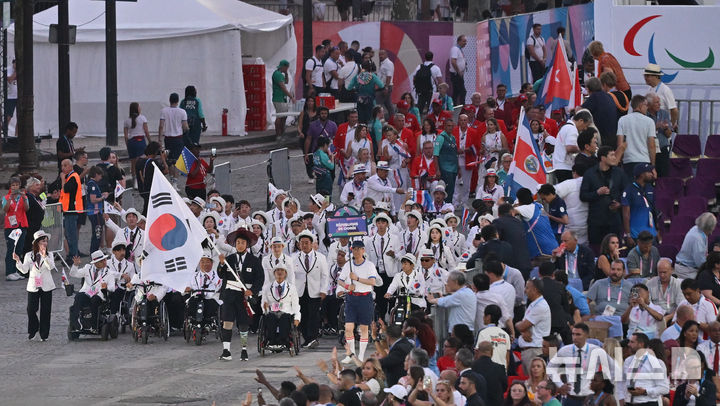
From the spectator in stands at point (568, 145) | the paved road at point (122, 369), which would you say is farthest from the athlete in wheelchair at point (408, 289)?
the spectator in stands at point (568, 145)

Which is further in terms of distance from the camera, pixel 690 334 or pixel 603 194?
pixel 603 194

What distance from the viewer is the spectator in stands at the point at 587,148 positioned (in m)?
20.3

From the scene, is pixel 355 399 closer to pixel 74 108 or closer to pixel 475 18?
pixel 74 108

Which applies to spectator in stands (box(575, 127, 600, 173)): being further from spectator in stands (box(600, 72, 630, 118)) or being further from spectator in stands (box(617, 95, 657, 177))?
spectator in stands (box(600, 72, 630, 118))

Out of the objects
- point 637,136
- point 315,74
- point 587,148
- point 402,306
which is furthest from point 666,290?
point 315,74

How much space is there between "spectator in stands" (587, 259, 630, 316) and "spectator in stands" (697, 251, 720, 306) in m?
0.92

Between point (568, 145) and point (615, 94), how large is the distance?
173cm

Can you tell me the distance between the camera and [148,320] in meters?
22.3

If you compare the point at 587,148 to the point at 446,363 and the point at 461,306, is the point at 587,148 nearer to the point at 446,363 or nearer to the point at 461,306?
the point at 461,306

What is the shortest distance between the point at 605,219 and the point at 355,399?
20.8 feet

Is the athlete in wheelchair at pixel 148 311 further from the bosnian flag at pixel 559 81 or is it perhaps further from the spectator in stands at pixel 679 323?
the spectator in stands at pixel 679 323

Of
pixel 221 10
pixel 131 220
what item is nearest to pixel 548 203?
pixel 131 220

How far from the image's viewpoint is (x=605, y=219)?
19953 millimetres

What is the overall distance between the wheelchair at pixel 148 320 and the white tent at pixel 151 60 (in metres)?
16.3
